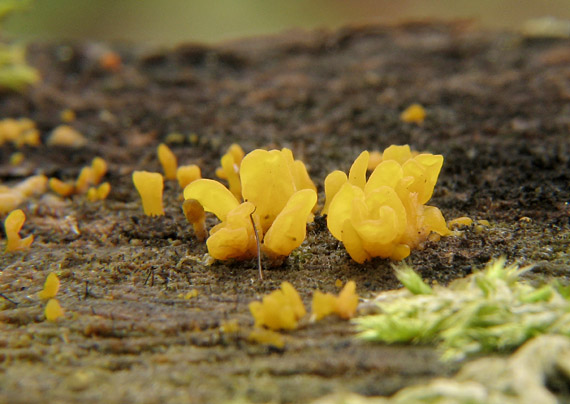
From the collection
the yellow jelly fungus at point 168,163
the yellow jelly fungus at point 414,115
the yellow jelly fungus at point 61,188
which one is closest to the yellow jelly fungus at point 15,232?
the yellow jelly fungus at point 61,188

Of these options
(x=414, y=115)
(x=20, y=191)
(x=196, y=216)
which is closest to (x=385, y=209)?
(x=196, y=216)

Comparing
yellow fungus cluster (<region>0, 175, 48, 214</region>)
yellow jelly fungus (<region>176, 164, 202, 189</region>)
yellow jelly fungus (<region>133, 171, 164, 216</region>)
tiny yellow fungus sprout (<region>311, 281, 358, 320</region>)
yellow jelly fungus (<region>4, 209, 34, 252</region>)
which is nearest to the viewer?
tiny yellow fungus sprout (<region>311, 281, 358, 320</region>)

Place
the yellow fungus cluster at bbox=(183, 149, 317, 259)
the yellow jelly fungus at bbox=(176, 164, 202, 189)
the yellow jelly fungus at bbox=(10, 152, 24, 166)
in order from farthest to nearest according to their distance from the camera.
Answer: the yellow jelly fungus at bbox=(10, 152, 24, 166), the yellow jelly fungus at bbox=(176, 164, 202, 189), the yellow fungus cluster at bbox=(183, 149, 317, 259)

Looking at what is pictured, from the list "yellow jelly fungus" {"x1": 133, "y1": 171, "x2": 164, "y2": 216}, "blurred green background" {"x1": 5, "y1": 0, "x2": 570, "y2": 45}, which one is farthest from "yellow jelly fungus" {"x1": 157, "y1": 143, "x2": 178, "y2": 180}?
"blurred green background" {"x1": 5, "y1": 0, "x2": 570, "y2": 45}

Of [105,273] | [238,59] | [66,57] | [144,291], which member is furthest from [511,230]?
[66,57]

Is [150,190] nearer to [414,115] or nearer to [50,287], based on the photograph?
[50,287]

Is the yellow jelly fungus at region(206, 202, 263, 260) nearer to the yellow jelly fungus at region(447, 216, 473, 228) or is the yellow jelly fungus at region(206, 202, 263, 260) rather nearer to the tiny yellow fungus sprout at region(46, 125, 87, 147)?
the yellow jelly fungus at region(447, 216, 473, 228)
